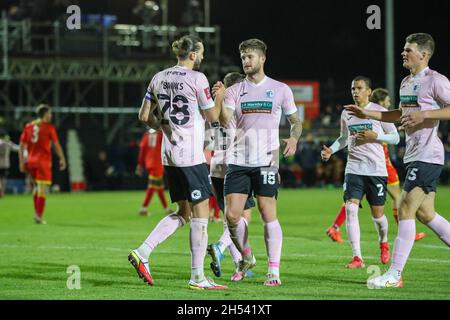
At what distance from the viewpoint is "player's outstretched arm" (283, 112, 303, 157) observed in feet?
31.2

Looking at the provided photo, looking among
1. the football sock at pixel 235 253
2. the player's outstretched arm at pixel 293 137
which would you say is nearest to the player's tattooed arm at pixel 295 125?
the player's outstretched arm at pixel 293 137

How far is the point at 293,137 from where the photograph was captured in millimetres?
A: 9609

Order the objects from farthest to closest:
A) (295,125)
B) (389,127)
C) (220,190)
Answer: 1. (389,127)
2. (220,190)
3. (295,125)

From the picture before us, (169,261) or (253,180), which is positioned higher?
(253,180)

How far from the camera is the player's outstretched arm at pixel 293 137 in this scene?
951 centimetres

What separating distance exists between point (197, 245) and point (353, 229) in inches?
116

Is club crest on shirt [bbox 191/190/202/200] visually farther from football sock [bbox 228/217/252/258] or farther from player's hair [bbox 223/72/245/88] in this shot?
player's hair [bbox 223/72/245/88]

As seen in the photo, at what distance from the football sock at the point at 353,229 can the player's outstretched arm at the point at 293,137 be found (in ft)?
7.55

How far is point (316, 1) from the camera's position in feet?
140

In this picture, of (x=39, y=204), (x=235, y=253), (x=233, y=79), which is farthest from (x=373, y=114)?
(x=39, y=204)

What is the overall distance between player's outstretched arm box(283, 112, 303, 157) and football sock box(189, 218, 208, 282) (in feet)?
3.66

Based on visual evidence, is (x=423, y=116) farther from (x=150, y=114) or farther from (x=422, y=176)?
(x=150, y=114)

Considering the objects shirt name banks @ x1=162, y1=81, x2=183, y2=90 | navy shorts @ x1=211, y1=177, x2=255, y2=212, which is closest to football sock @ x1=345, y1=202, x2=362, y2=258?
navy shorts @ x1=211, y1=177, x2=255, y2=212

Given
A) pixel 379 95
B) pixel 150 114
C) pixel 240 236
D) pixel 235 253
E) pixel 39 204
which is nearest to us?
pixel 150 114
